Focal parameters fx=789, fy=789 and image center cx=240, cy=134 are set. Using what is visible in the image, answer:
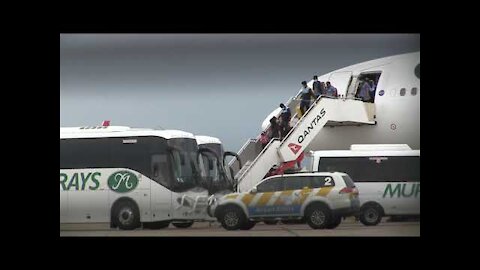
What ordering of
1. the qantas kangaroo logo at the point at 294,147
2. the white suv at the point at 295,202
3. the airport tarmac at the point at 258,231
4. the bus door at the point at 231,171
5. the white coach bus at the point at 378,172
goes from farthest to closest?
the qantas kangaroo logo at the point at 294,147, the bus door at the point at 231,171, the white suv at the point at 295,202, the white coach bus at the point at 378,172, the airport tarmac at the point at 258,231

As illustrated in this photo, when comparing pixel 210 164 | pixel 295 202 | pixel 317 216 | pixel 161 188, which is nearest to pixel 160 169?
pixel 161 188

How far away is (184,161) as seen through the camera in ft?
42.2

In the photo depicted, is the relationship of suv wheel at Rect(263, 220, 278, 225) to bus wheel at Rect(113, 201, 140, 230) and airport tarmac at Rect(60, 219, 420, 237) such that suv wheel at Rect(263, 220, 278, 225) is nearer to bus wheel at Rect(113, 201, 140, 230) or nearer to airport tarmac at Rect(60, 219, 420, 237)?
airport tarmac at Rect(60, 219, 420, 237)

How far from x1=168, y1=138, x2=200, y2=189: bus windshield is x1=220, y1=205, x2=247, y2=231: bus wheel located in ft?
2.32

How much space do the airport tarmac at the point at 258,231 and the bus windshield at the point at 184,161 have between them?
738mm

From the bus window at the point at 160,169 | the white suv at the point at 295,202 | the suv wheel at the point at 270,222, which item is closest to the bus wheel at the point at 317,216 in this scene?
the white suv at the point at 295,202

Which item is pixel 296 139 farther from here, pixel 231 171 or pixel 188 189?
pixel 188 189

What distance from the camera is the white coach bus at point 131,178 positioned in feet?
41.3

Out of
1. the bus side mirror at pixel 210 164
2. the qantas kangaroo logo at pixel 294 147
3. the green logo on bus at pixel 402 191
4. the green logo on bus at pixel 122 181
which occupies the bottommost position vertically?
the green logo on bus at pixel 402 191

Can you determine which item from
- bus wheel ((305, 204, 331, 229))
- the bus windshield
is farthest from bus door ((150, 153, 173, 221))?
bus wheel ((305, 204, 331, 229))

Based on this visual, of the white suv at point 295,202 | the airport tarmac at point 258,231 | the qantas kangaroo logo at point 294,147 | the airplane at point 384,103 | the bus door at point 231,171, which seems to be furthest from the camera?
the qantas kangaroo logo at point 294,147

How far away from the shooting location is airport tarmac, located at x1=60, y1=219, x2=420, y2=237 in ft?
40.0

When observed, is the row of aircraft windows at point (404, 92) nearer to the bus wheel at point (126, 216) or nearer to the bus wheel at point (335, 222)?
the bus wheel at point (335, 222)
